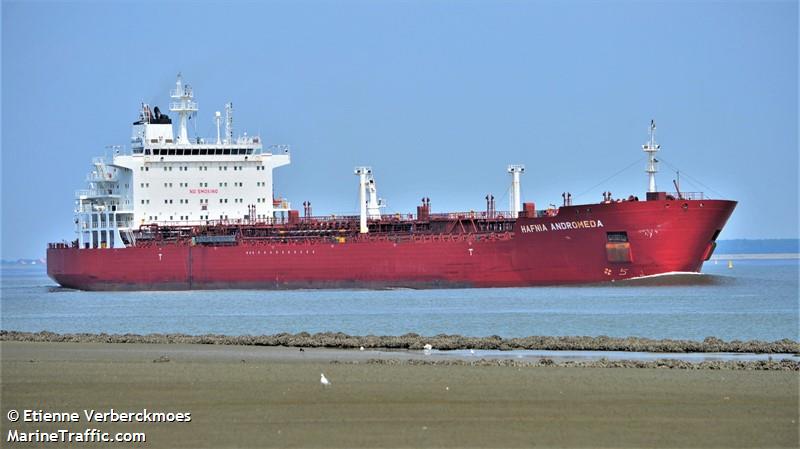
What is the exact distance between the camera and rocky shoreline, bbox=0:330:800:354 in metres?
18.3

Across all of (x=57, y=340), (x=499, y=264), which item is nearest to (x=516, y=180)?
(x=499, y=264)

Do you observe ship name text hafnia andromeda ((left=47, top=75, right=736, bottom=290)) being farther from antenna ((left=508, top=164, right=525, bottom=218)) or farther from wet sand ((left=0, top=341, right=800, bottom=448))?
wet sand ((left=0, top=341, right=800, bottom=448))

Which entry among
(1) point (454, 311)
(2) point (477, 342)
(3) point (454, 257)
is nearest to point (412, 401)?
(2) point (477, 342)

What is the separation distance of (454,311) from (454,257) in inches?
404

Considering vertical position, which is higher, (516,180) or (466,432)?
(516,180)

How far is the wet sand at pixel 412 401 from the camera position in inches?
432

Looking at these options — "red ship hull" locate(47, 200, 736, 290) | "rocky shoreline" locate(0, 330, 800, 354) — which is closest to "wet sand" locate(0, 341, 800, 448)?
"rocky shoreline" locate(0, 330, 800, 354)

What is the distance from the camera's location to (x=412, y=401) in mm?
12836

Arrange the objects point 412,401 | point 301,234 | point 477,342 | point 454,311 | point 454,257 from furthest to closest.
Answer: point 301,234, point 454,257, point 454,311, point 477,342, point 412,401

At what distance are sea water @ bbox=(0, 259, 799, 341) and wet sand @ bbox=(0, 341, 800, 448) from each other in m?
6.94

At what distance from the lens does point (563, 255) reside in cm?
3619

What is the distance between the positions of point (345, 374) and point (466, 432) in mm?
4090

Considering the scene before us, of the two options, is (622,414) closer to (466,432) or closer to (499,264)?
(466,432)

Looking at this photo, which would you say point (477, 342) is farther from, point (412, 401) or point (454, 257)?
point (454, 257)
